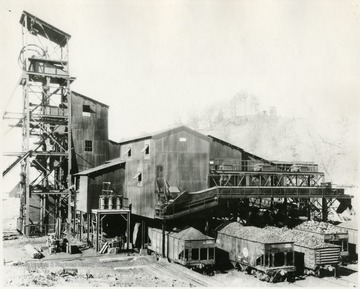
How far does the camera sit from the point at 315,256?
67.3 feet

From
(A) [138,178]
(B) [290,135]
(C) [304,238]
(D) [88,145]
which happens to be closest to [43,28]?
(D) [88,145]

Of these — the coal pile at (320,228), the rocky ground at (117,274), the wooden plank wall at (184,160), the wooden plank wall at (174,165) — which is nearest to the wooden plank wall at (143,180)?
the wooden plank wall at (174,165)

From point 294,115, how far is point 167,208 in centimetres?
8978

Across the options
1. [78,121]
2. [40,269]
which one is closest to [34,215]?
[78,121]

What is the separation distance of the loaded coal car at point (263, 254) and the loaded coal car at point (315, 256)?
2.95 ft

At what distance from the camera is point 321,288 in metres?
18.8

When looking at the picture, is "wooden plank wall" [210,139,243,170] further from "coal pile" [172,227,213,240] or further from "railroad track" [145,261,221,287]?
"railroad track" [145,261,221,287]

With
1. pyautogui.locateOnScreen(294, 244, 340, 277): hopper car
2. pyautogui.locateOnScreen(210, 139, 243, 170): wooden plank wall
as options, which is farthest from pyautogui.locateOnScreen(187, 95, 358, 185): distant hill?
pyautogui.locateOnScreen(294, 244, 340, 277): hopper car

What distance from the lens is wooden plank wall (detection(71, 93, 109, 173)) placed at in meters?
36.0

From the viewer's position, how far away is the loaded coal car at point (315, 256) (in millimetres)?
20547

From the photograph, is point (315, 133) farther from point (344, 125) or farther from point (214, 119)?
point (214, 119)

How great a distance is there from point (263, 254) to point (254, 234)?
6.87 ft

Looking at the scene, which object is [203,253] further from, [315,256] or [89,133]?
[89,133]

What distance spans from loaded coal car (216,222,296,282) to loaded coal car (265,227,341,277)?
2.95ft
